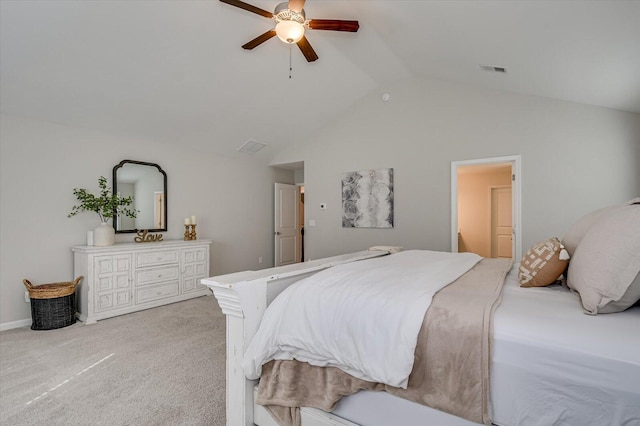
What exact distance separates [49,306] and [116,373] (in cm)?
166

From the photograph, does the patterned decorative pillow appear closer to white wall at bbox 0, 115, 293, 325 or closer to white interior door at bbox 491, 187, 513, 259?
white wall at bbox 0, 115, 293, 325

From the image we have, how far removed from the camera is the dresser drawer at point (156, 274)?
3992 millimetres

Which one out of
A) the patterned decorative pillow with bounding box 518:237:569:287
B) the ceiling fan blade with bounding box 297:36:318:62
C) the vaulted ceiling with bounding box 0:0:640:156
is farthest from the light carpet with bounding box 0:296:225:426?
the ceiling fan blade with bounding box 297:36:318:62

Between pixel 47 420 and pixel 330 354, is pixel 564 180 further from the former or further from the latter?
pixel 47 420

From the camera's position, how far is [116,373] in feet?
7.78

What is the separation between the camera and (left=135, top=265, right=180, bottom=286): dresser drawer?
3.99m

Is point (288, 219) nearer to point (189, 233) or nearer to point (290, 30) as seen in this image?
point (189, 233)

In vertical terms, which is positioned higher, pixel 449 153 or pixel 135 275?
pixel 449 153

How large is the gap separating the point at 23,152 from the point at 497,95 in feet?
18.3

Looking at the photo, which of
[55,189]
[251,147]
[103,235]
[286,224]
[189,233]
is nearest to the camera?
[55,189]

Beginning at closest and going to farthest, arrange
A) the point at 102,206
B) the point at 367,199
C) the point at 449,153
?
the point at 102,206, the point at 449,153, the point at 367,199

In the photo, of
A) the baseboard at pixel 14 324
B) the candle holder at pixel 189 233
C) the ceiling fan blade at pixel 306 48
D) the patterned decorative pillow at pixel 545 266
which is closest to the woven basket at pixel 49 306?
the baseboard at pixel 14 324

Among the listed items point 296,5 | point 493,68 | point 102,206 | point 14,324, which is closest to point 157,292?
point 102,206

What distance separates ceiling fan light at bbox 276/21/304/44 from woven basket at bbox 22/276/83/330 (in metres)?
3.43
